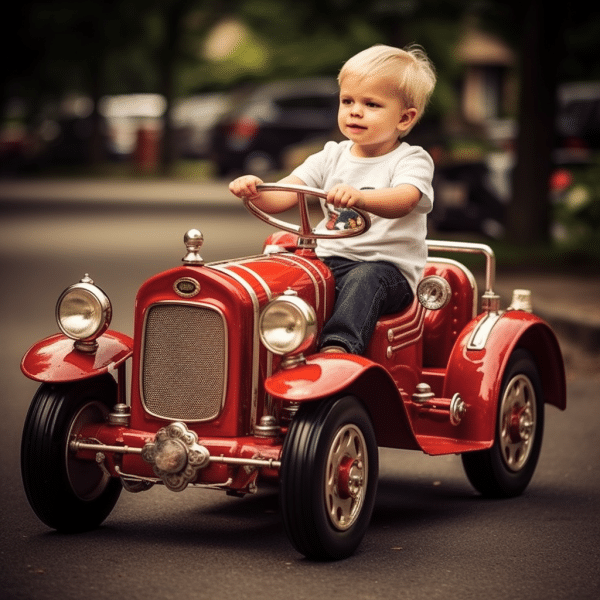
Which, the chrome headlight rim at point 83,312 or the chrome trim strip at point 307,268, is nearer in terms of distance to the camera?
the chrome headlight rim at point 83,312

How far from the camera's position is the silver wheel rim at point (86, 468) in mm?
5344

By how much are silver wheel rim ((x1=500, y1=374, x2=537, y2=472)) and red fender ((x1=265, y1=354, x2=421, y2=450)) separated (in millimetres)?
780

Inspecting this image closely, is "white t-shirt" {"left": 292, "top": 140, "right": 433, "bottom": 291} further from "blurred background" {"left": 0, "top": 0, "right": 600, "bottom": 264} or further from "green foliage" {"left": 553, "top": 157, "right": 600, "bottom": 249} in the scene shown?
"green foliage" {"left": 553, "top": 157, "right": 600, "bottom": 249}

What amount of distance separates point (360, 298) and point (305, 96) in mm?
28254

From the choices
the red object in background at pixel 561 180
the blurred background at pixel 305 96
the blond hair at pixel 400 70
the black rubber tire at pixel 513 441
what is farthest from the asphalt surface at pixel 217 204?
the blond hair at pixel 400 70

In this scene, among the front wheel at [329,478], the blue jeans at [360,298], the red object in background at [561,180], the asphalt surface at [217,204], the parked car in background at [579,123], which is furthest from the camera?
the parked car in background at [579,123]

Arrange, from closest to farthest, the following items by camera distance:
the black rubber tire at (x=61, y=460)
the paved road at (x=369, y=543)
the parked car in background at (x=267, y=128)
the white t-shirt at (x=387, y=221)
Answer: the paved road at (x=369, y=543), the black rubber tire at (x=61, y=460), the white t-shirt at (x=387, y=221), the parked car in background at (x=267, y=128)

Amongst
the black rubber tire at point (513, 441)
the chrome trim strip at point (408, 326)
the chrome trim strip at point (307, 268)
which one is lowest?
the black rubber tire at point (513, 441)

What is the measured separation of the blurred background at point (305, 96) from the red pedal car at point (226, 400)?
4.34 m

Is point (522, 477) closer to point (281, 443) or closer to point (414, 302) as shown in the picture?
point (414, 302)

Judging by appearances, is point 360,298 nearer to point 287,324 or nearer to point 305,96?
point 287,324

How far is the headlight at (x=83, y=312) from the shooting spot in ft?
17.6

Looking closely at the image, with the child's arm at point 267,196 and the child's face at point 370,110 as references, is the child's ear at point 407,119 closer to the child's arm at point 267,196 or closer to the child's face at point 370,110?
the child's face at point 370,110

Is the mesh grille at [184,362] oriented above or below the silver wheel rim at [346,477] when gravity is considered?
above
